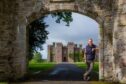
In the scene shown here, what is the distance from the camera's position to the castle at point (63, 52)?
10781 centimetres

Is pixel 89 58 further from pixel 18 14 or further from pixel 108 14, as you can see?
pixel 18 14

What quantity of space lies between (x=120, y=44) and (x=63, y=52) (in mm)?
92571

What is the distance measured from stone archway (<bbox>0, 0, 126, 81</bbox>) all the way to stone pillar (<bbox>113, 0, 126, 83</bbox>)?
Result: 89 centimetres

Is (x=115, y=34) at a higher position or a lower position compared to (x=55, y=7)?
lower

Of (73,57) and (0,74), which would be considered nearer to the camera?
(0,74)

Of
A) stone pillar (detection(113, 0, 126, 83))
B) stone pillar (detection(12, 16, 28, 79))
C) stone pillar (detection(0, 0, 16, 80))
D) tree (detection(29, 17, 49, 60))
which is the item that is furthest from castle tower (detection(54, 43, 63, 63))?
stone pillar (detection(113, 0, 126, 83))

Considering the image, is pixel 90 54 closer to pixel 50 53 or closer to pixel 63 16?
pixel 63 16

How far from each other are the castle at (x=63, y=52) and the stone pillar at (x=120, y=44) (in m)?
88.8

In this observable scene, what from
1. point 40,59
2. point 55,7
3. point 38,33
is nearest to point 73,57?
point 40,59

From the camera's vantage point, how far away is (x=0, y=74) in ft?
59.4

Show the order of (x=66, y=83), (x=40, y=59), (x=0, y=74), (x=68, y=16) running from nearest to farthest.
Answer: (x=66, y=83)
(x=0, y=74)
(x=68, y=16)
(x=40, y=59)

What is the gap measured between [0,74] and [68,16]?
1140 centimetres

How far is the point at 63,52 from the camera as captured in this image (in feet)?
359

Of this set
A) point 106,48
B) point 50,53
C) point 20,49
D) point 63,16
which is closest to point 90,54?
point 106,48
